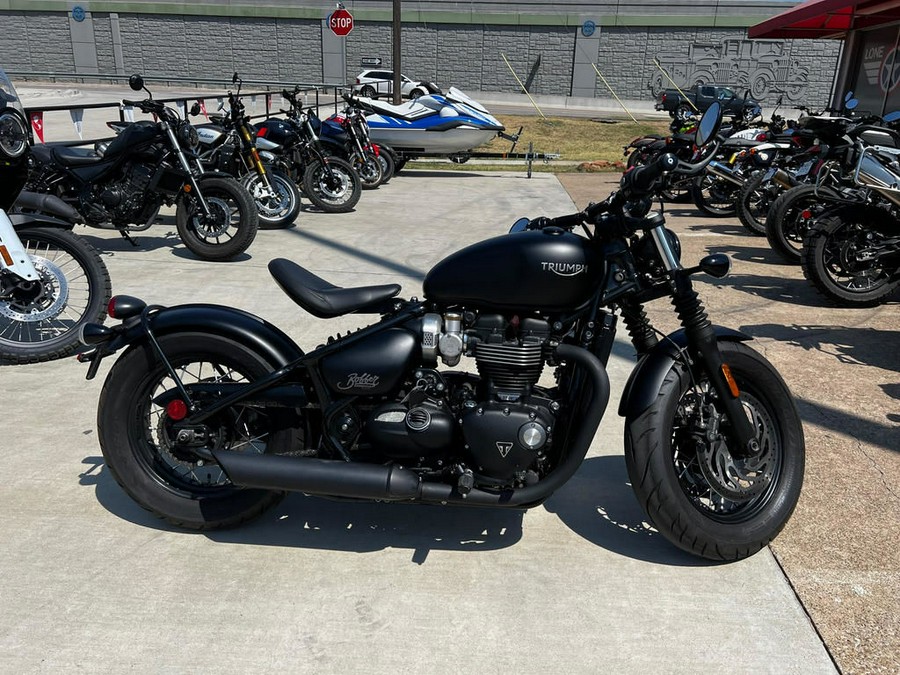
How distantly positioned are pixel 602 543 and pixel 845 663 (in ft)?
3.01

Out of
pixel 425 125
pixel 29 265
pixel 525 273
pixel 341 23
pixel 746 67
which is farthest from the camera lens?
pixel 746 67

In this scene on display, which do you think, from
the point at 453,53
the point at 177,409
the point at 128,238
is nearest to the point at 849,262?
the point at 177,409

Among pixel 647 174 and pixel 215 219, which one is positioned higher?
pixel 647 174

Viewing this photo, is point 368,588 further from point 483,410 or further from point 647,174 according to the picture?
point 647,174

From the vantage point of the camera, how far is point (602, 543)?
2959 mm

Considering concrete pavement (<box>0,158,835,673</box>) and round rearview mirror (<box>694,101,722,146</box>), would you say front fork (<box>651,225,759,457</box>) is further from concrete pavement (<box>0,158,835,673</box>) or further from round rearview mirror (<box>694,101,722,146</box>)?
concrete pavement (<box>0,158,835,673</box>)

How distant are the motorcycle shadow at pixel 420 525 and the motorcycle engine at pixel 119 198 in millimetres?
4092

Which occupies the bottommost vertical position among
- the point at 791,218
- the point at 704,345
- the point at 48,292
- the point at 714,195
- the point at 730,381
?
the point at 714,195

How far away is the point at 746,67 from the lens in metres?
35.9

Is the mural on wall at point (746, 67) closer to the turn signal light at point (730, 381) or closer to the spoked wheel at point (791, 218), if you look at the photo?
the spoked wheel at point (791, 218)

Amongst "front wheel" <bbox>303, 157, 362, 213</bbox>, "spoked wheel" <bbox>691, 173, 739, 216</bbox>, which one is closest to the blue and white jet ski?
"front wheel" <bbox>303, 157, 362, 213</bbox>

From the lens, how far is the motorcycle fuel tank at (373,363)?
266 centimetres

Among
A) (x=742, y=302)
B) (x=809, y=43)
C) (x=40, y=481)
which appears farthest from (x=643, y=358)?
(x=809, y=43)

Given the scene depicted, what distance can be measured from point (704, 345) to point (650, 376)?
221mm
